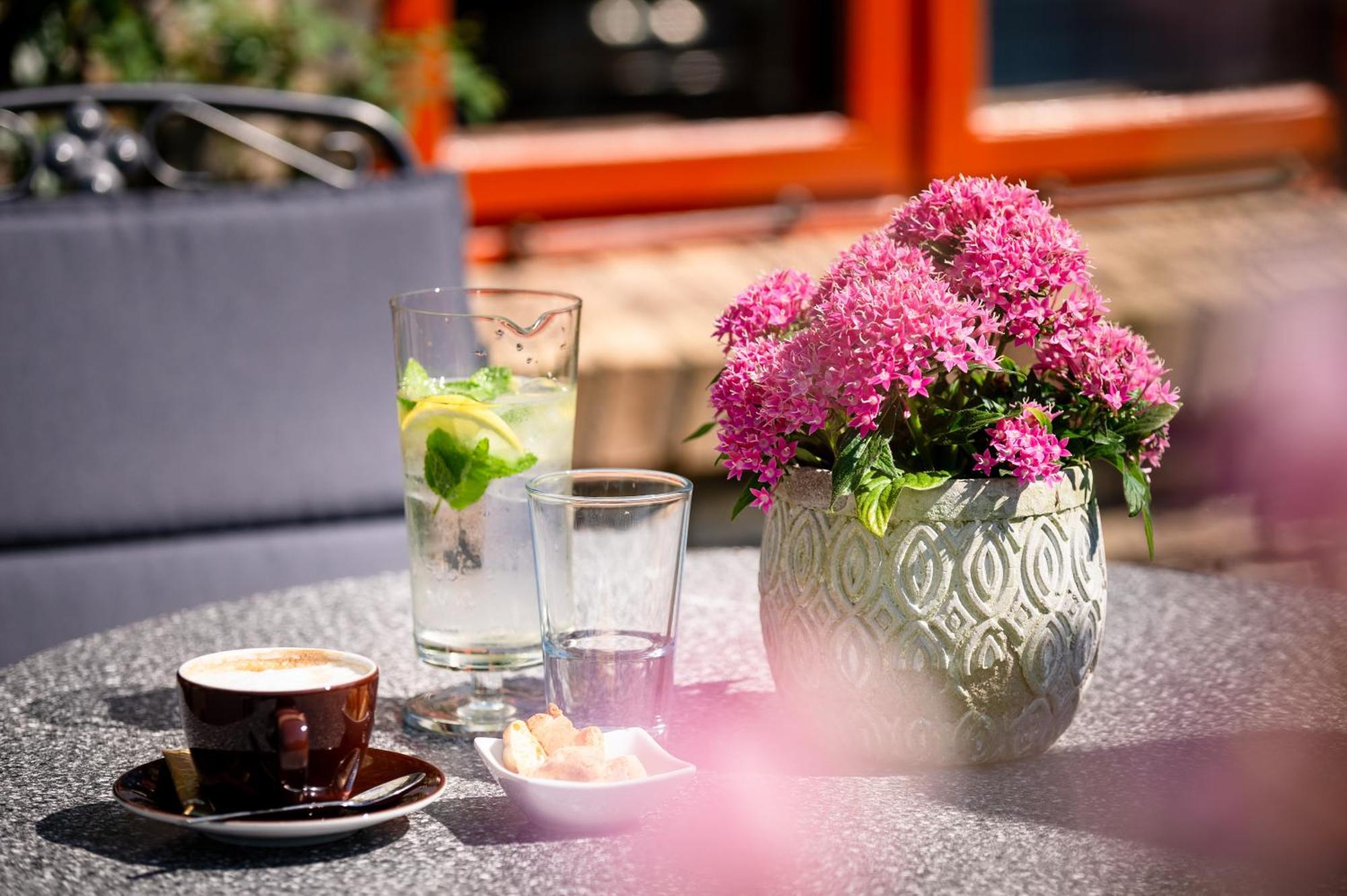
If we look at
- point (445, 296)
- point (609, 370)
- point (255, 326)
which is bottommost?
point (609, 370)

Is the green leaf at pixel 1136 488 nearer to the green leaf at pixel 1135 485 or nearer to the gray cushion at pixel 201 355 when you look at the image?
the green leaf at pixel 1135 485

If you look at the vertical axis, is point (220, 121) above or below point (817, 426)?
above

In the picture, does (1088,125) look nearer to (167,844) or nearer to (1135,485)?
(1135,485)

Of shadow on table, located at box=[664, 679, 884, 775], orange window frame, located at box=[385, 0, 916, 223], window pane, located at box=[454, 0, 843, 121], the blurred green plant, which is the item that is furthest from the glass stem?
window pane, located at box=[454, 0, 843, 121]

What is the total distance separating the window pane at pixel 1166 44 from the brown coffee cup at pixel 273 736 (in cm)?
253

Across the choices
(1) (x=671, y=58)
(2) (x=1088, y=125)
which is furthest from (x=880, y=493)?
(2) (x=1088, y=125)

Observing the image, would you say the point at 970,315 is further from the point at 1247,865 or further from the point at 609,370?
the point at 609,370

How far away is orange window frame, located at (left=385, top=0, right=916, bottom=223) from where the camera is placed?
283 cm

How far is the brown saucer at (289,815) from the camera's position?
793mm

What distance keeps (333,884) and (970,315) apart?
435 millimetres

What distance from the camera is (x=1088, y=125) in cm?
314

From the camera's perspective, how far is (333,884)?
0.78m

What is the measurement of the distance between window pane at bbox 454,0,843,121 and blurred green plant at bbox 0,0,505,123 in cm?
24

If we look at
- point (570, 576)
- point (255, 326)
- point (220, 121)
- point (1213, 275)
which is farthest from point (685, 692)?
point (1213, 275)
